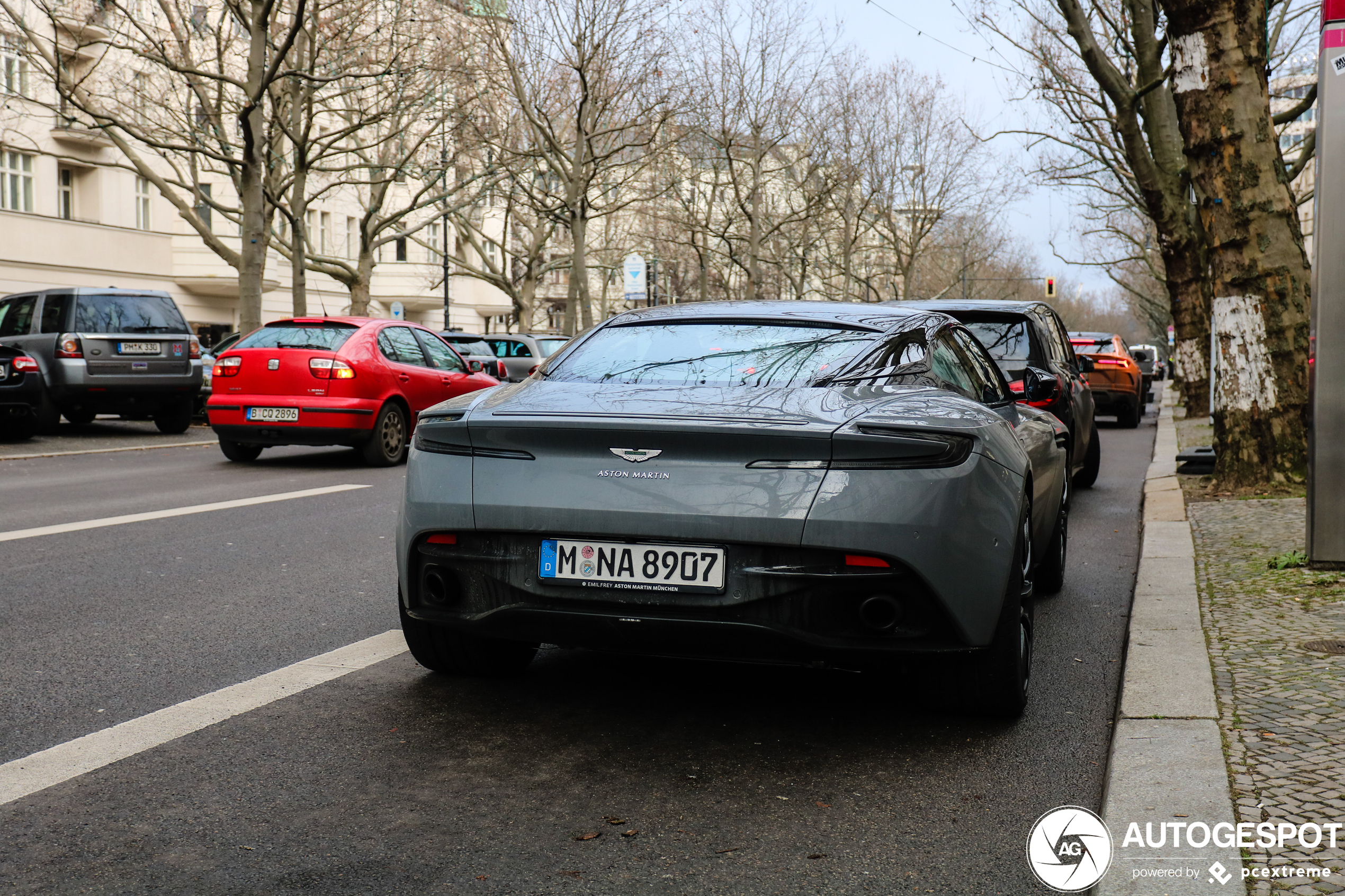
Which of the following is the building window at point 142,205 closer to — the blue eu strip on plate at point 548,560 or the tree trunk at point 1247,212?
the tree trunk at point 1247,212

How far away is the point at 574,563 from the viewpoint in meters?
3.96

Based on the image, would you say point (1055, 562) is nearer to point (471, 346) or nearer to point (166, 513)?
point (166, 513)

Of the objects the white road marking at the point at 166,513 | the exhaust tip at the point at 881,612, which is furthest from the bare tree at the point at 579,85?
the exhaust tip at the point at 881,612

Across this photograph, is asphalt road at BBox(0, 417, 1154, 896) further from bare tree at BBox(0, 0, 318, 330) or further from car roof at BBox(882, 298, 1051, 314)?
bare tree at BBox(0, 0, 318, 330)

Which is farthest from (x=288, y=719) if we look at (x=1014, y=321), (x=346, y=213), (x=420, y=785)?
(x=346, y=213)

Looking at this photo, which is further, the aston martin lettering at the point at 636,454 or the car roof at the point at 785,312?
the car roof at the point at 785,312

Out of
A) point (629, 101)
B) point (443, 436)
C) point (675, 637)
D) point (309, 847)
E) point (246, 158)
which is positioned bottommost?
point (309, 847)

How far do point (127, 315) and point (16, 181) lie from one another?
80.8 ft

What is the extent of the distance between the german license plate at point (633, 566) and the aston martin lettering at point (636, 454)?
244mm

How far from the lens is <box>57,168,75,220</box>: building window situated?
40.5 metres

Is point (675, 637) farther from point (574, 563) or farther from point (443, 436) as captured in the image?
point (443, 436)

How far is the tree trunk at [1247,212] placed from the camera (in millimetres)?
9531

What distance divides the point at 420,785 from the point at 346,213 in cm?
5294

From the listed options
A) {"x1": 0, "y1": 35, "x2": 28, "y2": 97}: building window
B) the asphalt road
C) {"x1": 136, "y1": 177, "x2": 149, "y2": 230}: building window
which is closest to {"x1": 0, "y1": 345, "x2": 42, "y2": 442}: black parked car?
the asphalt road
